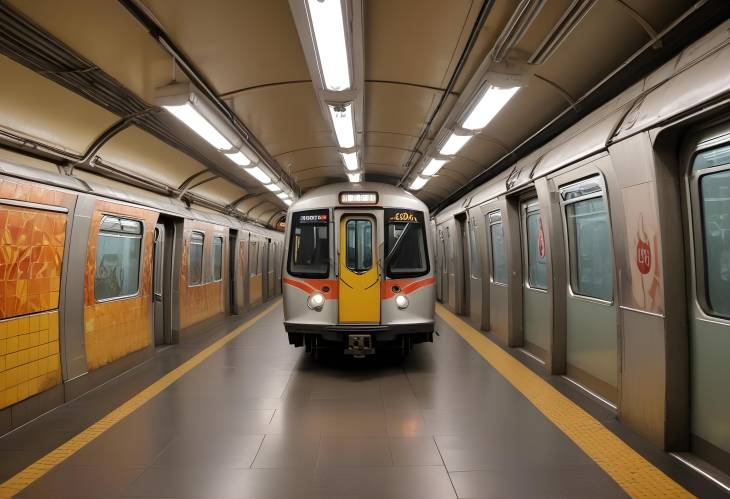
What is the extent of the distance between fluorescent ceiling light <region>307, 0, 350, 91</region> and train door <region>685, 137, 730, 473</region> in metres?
2.66

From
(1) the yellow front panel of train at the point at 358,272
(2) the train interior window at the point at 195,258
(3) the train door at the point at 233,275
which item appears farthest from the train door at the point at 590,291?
(3) the train door at the point at 233,275

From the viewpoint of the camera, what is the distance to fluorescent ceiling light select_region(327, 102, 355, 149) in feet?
14.1

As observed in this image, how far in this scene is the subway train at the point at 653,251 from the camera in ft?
9.55

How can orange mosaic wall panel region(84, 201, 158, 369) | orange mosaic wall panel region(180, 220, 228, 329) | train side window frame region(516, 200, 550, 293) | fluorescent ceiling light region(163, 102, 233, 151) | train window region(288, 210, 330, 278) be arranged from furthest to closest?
1. orange mosaic wall panel region(180, 220, 228, 329)
2. train side window frame region(516, 200, 550, 293)
3. train window region(288, 210, 330, 278)
4. orange mosaic wall panel region(84, 201, 158, 369)
5. fluorescent ceiling light region(163, 102, 233, 151)

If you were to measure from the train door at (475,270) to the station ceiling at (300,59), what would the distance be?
7.95 feet

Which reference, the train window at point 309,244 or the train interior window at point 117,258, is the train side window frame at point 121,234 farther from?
the train window at point 309,244

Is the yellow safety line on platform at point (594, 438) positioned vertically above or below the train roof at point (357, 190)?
below

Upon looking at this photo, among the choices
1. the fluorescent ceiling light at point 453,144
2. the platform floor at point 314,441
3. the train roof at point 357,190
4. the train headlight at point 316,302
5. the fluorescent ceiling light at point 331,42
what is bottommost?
the platform floor at point 314,441

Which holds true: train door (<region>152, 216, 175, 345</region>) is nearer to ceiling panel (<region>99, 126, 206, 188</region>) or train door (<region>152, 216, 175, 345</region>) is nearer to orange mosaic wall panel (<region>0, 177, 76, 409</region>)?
ceiling panel (<region>99, 126, 206, 188</region>)

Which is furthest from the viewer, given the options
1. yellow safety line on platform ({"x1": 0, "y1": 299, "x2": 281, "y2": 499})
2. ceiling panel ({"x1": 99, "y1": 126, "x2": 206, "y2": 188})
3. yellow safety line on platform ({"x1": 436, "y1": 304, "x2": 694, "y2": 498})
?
ceiling panel ({"x1": 99, "y1": 126, "x2": 206, "y2": 188})

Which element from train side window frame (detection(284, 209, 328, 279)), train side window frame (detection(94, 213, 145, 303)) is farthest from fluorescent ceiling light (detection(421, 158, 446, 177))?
train side window frame (detection(94, 213, 145, 303))

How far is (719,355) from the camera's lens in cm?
291

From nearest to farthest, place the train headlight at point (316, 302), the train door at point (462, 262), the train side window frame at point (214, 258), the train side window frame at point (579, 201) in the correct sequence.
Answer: the train side window frame at point (579, 201), the train headlight at point (316, 302), the train side window frame at point (214, 258), the train door at point (462, 262)

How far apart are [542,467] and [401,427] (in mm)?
1234
